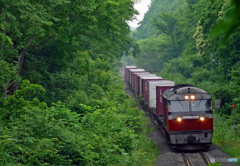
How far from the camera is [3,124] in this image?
9.23 metres

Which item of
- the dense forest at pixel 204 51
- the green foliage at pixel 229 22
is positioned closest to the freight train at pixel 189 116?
the dense forest at pixel 204 51

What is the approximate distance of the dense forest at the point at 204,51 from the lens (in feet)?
11.7

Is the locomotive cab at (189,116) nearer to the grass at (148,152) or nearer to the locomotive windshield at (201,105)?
the locomotive windshield at (201,105)

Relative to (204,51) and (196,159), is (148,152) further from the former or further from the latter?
(204,51)

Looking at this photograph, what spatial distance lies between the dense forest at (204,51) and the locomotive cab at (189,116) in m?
2.71

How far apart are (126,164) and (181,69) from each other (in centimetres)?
4888

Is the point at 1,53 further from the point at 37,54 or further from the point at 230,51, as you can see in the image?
the point at 230,51

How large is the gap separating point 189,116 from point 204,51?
31.0 m

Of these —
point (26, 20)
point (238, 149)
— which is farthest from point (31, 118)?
point (238, 149)

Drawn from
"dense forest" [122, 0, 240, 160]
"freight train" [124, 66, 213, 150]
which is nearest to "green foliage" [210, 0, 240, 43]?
"dense forest" [122, 0, 240, 160]

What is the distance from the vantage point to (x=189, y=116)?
45.5 feet

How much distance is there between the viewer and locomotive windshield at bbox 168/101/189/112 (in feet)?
45.8

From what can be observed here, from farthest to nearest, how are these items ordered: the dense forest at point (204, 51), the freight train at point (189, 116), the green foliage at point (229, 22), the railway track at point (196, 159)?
1. the freight train at point (189, 116)
2. the railway track at point (196, 159)
3. the dense forest at point (204, 51)
4. the green foliage at point (229, 22)

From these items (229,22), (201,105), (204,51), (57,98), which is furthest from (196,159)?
(204,51)
